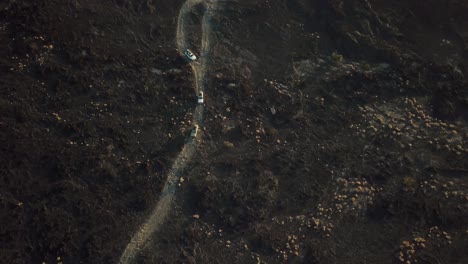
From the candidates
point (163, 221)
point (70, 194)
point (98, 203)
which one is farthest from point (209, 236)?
point (70, 194)

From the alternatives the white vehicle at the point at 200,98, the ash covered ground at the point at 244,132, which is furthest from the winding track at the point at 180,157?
the ash covered ground at the point at 244,132

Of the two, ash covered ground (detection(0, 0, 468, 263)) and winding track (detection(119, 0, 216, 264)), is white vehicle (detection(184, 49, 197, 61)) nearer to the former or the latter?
winding track (detection(119, 0, 216, 264))

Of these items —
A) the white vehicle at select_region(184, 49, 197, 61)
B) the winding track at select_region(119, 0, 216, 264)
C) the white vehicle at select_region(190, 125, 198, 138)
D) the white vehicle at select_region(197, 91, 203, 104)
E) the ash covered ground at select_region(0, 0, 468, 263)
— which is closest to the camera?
the winding track at select_region(119, 0, 216, 264)

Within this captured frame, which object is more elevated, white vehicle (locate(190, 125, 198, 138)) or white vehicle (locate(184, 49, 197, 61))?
white vehicle (locate(184, 49, 197, 61))

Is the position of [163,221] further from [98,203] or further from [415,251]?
[415,251]

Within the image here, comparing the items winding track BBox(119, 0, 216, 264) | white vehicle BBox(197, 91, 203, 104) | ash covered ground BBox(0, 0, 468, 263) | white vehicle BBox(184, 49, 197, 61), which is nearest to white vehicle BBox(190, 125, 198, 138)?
winding track BBox(119, 0, 216, 264)

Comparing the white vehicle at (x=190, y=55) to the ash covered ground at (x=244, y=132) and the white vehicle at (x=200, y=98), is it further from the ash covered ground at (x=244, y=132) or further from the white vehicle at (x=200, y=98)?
the white vehicle at (x=200, y=98)
